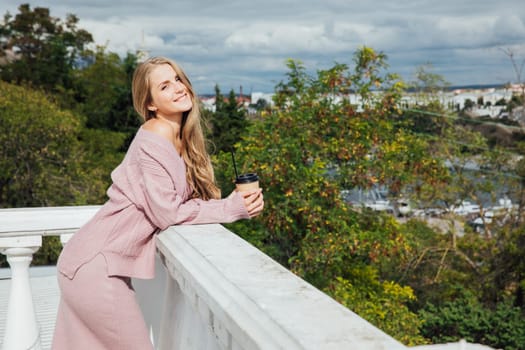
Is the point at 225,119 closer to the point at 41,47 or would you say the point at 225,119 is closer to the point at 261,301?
the point at 41,47

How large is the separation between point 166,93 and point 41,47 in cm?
2535

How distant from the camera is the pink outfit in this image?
1642mm

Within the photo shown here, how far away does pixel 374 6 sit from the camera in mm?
49500

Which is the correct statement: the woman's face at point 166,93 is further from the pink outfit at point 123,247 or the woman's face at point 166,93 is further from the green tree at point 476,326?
the green tree at point 476,326

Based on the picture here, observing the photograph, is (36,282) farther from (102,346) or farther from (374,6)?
(374,6)

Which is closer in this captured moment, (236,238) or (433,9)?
(236,238)

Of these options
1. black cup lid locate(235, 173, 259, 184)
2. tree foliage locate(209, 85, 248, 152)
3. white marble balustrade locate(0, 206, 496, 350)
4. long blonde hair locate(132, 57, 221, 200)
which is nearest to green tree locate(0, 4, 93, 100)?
tree foliage locate(209, 85, 248, 152)

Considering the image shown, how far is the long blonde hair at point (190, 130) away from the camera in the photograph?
6.18 ft

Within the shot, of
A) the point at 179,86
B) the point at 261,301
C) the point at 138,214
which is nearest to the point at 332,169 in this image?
the point at 179,86

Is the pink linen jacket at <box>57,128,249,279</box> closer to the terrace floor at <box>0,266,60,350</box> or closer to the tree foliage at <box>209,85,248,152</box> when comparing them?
the terrace floor at <box>0,266,60,350</box>

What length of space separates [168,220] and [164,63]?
49 centimetres

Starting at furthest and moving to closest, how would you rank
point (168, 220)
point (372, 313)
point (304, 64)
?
point (304, 64) → point (372, 313) → point (168, 220)

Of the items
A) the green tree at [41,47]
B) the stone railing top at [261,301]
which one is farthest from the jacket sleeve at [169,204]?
the green tree at [41,47]

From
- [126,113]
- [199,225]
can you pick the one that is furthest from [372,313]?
[126,113]
